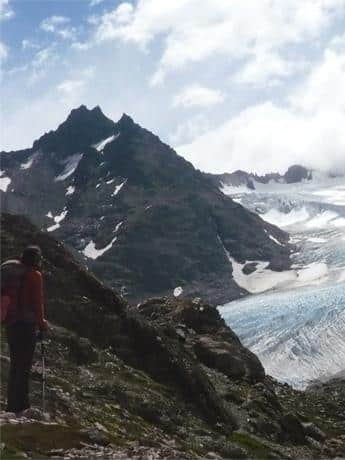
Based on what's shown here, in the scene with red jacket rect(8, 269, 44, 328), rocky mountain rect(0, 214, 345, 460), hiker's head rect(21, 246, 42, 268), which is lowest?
rocky mountain rect(0, 214, 345, 460)

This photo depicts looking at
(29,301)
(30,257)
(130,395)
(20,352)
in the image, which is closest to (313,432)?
(130,395)

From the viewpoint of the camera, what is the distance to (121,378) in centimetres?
2827

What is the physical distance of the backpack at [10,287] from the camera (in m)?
15.0

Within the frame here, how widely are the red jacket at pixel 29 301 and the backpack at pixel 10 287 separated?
23mm

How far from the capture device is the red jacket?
15.2 meters

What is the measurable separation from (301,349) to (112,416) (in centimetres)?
13353

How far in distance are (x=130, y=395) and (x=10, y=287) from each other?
12.6 m

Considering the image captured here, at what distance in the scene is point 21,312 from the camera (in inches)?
599

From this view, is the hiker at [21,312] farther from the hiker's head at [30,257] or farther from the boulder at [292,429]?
the boulder at [292,429]

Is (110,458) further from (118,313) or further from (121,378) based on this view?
(118,313)

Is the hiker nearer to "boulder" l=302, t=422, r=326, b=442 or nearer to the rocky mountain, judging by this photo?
the rocky mountain

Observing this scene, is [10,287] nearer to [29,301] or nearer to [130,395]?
[29,301]

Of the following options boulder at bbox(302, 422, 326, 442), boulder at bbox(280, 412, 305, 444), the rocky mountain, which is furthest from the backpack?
boulder at bbox(302, 422, 326, 442)

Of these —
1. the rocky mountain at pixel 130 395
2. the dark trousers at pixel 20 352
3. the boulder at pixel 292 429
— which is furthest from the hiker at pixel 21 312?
the boulder at pixel 292 429
